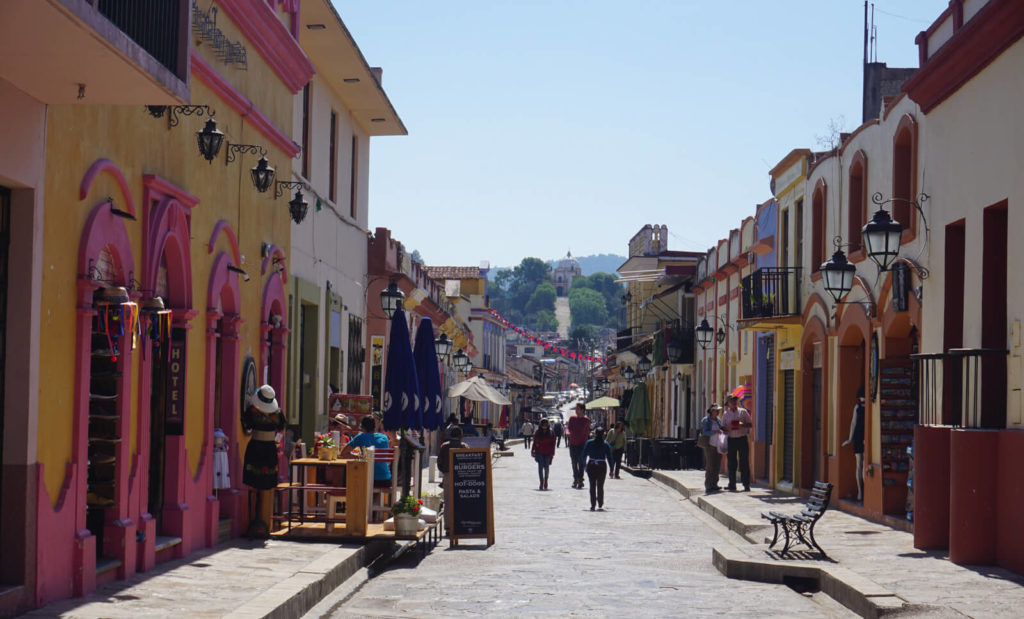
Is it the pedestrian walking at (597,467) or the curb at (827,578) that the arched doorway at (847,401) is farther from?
the curb at (827,578)

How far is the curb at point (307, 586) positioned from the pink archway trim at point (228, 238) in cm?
352

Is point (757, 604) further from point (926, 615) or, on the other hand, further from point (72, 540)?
point (72, 540)

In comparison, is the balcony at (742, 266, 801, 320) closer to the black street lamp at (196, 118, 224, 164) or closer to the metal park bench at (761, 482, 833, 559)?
the metal park bench at (761, 482, 833, 559)

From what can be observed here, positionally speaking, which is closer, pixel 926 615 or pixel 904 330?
pixel 926 615

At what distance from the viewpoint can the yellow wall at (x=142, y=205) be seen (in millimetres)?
9773

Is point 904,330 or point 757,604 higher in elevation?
point 904,330

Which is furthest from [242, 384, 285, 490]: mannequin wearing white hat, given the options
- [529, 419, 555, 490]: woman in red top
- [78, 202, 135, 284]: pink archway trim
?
[529, 419, 555, 490]: woman in red top

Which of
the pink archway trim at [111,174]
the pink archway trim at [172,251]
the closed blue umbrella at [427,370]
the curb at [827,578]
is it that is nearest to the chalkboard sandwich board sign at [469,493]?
the curb at [827,578]

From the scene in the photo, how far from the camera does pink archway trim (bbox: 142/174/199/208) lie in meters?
11.9

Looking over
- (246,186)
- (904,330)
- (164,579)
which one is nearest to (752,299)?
(904,330)

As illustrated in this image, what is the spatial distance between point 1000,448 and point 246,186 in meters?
8.84

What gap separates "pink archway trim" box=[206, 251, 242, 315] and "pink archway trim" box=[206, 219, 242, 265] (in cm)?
20

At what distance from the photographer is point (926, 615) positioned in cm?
1002

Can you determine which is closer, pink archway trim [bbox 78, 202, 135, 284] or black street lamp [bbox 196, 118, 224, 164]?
pink archway trim [bbox 78, 202, 135, 284]
